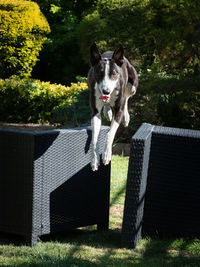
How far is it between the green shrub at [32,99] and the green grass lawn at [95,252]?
6.64m

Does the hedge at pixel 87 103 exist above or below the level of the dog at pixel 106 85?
below

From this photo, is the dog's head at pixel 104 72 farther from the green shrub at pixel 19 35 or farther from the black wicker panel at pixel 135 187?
the green shrub at pixel 19 35

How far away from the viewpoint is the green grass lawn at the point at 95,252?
12.4 ft

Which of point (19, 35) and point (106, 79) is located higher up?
point (19, 35)

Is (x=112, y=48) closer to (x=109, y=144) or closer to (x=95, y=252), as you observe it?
(x=95, y=252)

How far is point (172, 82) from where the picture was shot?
30.5 feet

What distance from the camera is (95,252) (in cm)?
412

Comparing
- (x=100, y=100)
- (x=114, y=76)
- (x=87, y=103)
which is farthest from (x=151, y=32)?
(x=114, y=76)

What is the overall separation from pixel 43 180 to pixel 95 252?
80 centimetres

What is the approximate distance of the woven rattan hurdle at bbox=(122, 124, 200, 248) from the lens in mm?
4324

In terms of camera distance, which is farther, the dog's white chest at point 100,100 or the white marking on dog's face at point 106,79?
the dog's white chest at point 100,100

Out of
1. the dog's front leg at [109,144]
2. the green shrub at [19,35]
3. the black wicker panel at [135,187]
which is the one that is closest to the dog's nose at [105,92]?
the dog's front leg at [109,144]

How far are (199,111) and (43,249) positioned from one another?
18.1 feet

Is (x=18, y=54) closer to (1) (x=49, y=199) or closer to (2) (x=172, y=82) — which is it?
(2) (x=172, y=82)
